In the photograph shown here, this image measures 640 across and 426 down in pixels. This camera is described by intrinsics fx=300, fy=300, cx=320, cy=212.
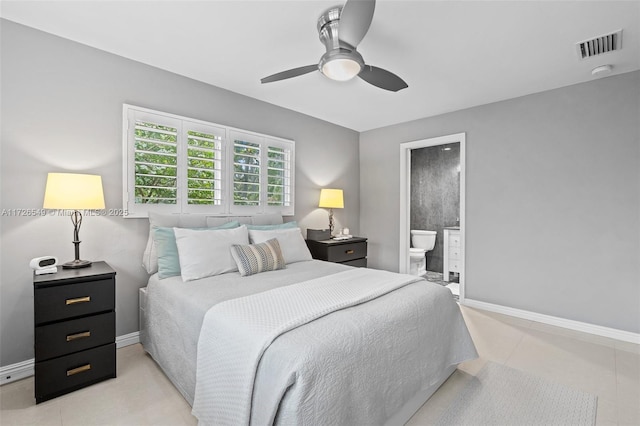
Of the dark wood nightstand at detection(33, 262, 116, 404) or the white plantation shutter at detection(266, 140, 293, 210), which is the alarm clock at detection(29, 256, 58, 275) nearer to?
the dark wood nightstand at detection(33, 262, 116, 404)

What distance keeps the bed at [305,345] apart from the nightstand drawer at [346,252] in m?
1.49

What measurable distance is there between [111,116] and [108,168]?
1.47 ft

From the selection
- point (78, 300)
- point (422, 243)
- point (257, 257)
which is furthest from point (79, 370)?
point (422, 243)

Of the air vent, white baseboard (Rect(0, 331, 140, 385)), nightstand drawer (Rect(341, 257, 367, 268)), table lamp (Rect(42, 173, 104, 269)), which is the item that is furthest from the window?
the air vent

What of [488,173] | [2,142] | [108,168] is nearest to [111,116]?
[108,168]

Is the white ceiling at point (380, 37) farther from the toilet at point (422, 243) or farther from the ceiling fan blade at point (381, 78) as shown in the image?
the toilet at point (422, 243)

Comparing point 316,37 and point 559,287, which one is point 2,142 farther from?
point 559,287

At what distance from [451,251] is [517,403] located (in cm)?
319

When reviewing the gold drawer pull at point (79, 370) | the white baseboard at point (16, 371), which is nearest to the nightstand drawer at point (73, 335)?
the gold drawer pull at point (79, 370)

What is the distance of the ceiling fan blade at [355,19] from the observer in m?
1.58

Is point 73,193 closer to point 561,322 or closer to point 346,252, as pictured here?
point 346,252

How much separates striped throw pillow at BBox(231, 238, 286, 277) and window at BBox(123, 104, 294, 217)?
0.86 meters

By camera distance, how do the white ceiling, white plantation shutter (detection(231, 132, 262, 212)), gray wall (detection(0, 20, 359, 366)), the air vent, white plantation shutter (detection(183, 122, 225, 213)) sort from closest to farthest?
the white ceiling < gray wall (detection(0, 20, 359, 366)) < the air vent < white plantation shutter (detection(183, 122, 225, 213)) < white plantation shutter (detection(231, 132, 262, 212))

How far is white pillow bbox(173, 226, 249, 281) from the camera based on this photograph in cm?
232
